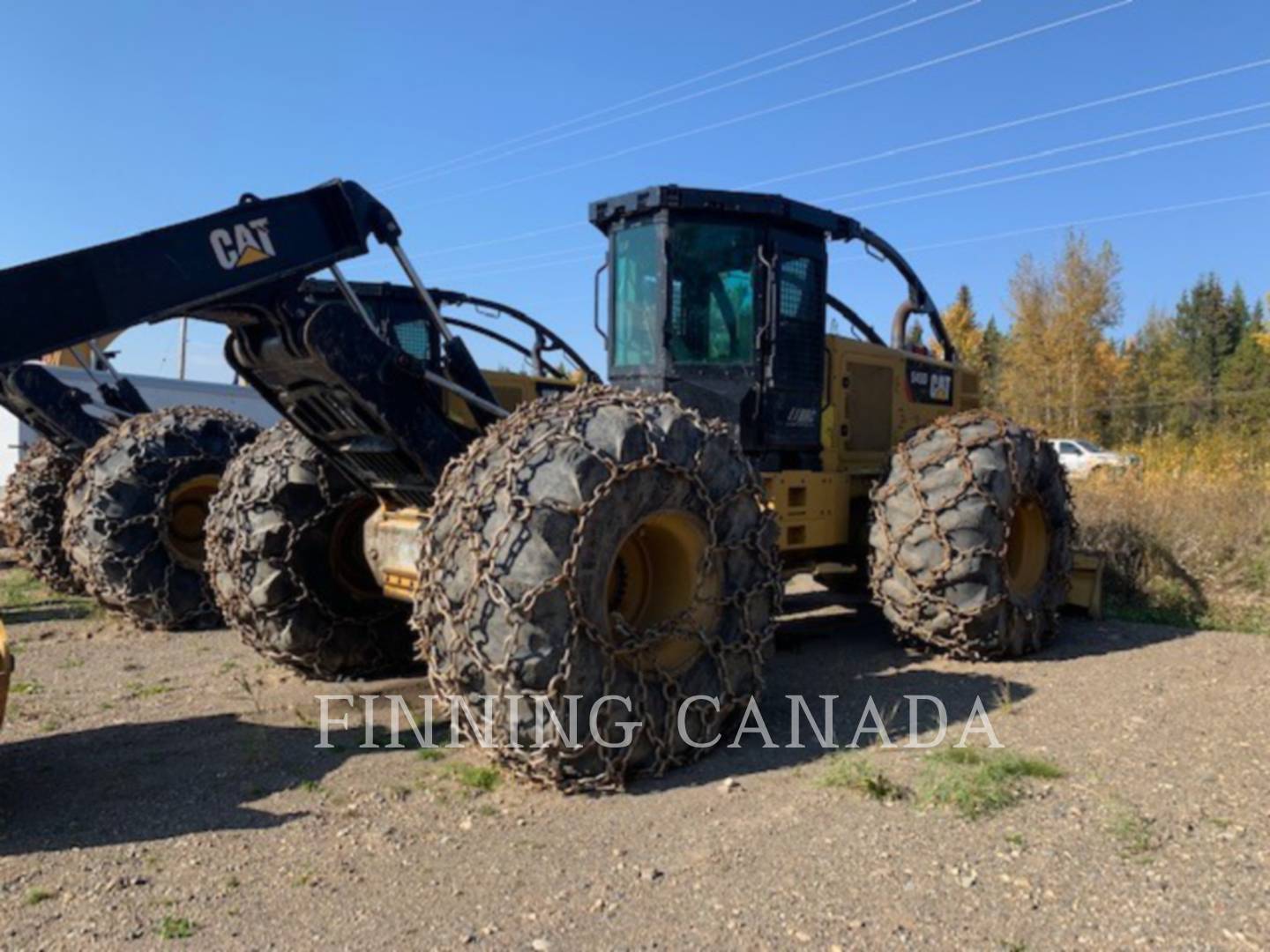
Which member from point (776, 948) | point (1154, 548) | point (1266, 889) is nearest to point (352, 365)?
point (776, 948)

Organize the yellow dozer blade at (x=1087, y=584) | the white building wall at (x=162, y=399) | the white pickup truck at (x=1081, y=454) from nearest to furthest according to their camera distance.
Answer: the yellow dozer blade at (x=1087, y=584) < the white building wall at (x=162, y=399) < the white pickup truck at (x=1081, y=454)

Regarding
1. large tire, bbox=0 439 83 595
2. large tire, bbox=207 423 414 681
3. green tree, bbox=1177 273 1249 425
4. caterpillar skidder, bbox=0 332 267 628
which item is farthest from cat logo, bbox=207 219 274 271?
green tree, bbox=1177 273 1249 425

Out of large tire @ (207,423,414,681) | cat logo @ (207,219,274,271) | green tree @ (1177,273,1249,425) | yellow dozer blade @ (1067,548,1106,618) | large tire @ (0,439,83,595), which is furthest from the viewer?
green tree @ (1177,273,1249,425)

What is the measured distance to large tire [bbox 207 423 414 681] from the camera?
17.6ft

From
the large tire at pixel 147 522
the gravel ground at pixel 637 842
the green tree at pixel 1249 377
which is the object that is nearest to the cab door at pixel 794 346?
the gravel ground at pixel 637 842

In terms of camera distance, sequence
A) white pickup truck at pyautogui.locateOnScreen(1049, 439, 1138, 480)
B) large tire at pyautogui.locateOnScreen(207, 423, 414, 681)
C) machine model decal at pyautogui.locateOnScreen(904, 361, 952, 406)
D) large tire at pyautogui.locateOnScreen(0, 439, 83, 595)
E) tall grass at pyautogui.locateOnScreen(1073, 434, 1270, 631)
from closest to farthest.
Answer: large tire at pyautogui.locateOnScreen(207, 423, 414, 681) → machine model decal at pyautogui.locateOnScreen(904, 361, 952, 406) → tall grass at pyautogui.locateOnScreen(1073, 434, 1270, 631) → large tire at pyautogui.locateOnScreen(0, 439, 83, 595) → white pickup truck at pyautogui.locateOnScreen(1049, 439, 1138, 480)

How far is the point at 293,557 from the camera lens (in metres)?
5.37

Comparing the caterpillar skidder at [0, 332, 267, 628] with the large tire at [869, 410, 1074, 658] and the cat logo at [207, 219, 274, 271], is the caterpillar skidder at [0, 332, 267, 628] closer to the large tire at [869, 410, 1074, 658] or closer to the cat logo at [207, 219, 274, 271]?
the cat logo at [207, 219, 274, 271]

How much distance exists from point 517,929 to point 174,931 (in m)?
0.95

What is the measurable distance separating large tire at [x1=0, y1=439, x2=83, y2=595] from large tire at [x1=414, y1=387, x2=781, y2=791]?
294 inches

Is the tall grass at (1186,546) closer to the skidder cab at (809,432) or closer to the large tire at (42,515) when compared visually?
the skidder cab at (809,432)

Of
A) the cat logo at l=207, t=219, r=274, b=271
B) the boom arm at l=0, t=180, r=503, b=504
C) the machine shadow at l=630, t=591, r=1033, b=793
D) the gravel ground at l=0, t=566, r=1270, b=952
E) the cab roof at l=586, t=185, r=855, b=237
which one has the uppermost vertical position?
the cab roof at l=586, t=185, r=855, b=237

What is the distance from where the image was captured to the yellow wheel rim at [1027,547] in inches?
262

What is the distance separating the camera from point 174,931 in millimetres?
2807
